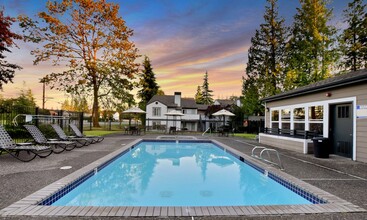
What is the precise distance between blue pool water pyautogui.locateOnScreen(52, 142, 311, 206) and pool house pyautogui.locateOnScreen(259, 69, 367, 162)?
12.6 feet

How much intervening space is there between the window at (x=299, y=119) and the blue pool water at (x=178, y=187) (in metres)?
4.52

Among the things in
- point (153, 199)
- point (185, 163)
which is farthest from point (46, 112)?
point (153, 199)

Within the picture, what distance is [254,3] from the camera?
50.3 ft

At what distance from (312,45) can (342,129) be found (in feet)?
49.4

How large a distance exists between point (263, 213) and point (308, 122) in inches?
351

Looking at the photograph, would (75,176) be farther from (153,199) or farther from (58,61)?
(58,61)

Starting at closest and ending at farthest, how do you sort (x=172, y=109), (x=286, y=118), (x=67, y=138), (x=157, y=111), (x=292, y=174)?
(x=292, y=174)
(x=67, y=138)
(x=286, y=118)
(x=157, y=111)
(x=172, y=109)

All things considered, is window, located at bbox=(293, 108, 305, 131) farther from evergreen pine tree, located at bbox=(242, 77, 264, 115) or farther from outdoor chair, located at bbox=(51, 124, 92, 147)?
evergreen pine tree, located at bbox=(242, 77, 264, 115)

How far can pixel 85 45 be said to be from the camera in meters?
24.7

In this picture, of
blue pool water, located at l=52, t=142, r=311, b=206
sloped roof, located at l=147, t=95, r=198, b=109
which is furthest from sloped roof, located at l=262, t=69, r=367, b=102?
sloped roof, located at l=147, t=95, r=198, b=109

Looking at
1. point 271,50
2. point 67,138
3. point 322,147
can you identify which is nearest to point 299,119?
point 322,147

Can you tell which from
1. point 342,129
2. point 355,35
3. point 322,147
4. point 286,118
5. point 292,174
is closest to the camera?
point 292,174

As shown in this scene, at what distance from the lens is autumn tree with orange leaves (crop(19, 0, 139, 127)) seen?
23828mm

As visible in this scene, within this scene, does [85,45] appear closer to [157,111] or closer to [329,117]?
[157,111]
